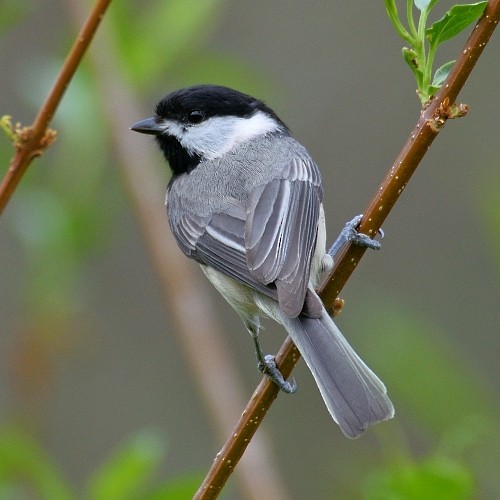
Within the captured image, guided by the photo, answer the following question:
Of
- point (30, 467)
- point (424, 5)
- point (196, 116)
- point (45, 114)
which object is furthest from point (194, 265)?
point (424, 5)

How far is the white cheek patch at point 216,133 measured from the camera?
9.86 feet

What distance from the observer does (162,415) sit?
221 inches

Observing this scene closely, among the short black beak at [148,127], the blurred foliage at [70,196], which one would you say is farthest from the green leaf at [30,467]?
the short black beak at [148,127]

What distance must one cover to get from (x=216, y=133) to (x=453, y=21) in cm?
136

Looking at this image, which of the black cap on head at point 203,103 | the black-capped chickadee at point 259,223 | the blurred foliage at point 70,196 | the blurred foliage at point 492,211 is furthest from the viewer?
the black cap on head at point 203,103

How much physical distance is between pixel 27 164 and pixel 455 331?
3.74 metres

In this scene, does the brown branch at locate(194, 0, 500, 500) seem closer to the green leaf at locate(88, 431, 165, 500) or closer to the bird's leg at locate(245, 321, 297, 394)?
the bird's leg at locate(245, 321, 297, 394)

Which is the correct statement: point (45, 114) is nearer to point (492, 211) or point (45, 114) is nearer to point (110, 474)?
point (110, 474)

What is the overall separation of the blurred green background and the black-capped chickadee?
0.28ft

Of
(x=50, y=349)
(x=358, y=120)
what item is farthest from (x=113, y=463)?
(x=358, y=120)

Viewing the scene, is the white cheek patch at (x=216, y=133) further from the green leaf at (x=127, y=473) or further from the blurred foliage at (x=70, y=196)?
the green leaf at (x=127, y=473)

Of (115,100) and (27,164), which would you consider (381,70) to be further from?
(27,164)

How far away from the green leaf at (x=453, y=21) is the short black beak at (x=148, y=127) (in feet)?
4.22

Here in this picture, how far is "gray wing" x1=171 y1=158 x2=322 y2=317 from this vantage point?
2.40 meters
